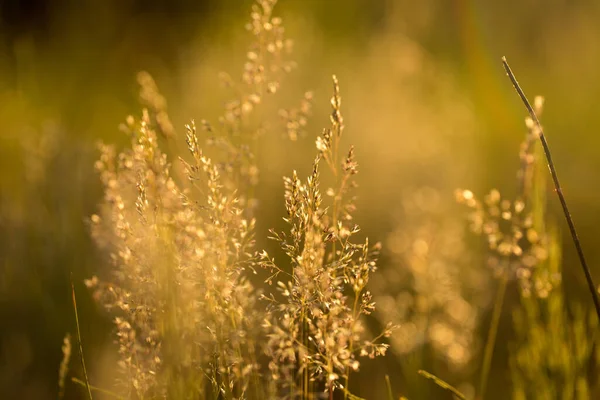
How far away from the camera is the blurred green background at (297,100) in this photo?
263 centimetres

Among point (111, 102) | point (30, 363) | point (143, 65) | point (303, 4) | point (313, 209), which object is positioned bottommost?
point (30, 363)

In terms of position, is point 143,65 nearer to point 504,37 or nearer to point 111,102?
point 111,102

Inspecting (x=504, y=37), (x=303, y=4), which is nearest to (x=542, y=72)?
(x=504, y=37)

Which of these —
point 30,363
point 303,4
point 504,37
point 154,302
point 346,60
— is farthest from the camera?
point 303,4

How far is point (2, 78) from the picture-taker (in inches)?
273

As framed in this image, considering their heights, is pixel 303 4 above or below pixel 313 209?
above

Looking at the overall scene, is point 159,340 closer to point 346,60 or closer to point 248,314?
point 248,314

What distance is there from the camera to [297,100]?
432 centimetres

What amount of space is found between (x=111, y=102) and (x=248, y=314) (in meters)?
5.64

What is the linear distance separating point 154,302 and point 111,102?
224 inches

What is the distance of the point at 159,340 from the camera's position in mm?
1084

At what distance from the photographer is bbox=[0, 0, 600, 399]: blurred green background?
2629 mm

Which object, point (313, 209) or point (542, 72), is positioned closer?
point (313, 209)

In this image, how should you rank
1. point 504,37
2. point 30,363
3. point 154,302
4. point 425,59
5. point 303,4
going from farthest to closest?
1. point 303,4
2. point 504,37
3. point 425,59
4. point 30,363
5. point 154,302
